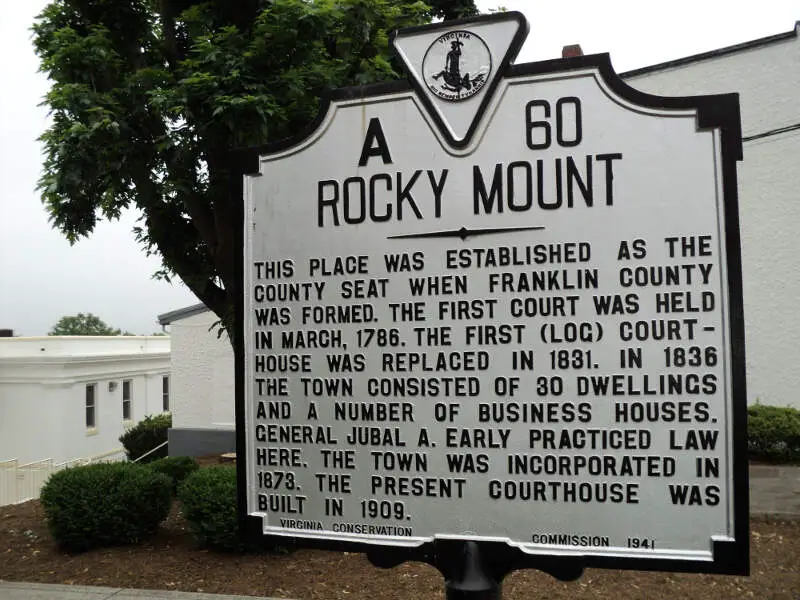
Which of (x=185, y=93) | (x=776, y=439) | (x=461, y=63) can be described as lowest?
(x=776, y=439)

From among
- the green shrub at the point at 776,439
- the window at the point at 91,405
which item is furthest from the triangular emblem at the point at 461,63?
the window at the point at 91,405

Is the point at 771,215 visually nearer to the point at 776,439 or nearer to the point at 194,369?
the point at 776,439

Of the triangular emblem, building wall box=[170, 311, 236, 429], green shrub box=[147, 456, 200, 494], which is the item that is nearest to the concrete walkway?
green shrub box=[147, 456, 200, 494]

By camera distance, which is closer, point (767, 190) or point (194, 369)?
point (767, 190)

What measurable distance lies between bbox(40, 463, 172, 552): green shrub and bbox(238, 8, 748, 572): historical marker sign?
5.46 meters

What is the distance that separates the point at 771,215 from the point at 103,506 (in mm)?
9894

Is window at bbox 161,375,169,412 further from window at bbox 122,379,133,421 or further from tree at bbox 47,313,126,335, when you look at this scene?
tree at bbox 47,313,126,335

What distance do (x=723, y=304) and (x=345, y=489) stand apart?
5.94 feet

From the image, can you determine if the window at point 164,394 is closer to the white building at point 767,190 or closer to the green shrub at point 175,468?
the green shrub at point 175,468

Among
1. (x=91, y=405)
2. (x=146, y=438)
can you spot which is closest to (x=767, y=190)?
(x=146, y=438)

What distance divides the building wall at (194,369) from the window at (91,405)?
491 inches

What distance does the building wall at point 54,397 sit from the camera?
27.7m

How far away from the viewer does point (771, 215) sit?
10156mm

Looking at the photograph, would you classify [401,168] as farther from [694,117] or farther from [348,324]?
[694,117]
